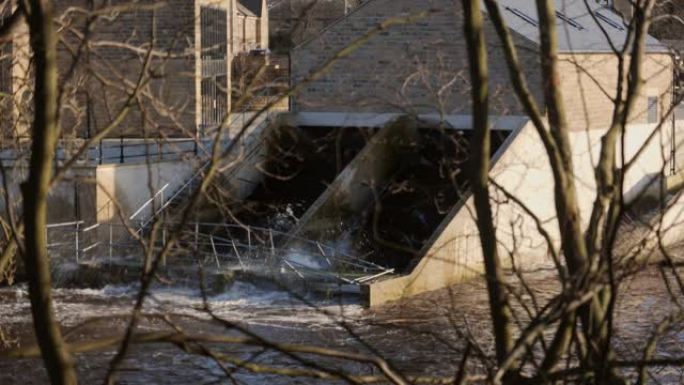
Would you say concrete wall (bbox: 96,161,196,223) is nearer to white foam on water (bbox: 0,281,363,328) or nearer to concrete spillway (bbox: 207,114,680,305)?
concrete spillway (bbox: 207,114,680,305)

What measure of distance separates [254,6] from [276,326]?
37.7 meters

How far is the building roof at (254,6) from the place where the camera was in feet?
170

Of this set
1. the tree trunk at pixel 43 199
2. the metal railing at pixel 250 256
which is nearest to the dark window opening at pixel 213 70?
the metal railing at pixel 250 256

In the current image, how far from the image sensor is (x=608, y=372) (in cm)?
418

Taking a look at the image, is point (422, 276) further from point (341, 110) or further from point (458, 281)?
point (341, 110)

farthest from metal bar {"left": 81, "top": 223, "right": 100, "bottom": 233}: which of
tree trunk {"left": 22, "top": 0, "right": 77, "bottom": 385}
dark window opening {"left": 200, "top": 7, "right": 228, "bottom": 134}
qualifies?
tree trunk {"left": 22, "top": 0, "right": 77, "bottom": 385}

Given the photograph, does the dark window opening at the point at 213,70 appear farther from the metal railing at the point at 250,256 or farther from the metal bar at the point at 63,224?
the metal bar at the point at 63,224

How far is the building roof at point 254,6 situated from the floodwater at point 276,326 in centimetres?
3284

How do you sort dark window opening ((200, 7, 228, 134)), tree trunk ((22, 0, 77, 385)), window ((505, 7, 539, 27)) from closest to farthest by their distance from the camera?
tree trunk ((22, 0, 77, 385)) → window ((505, 7, 539, 27)) → dark window opening ((200, 7, 228, 134))

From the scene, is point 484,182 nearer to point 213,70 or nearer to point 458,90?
point 458,90

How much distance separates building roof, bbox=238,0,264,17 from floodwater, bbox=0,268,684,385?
3284 cm

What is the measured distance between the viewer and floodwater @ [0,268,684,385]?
1411 centimetres

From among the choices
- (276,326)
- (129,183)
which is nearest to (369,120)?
(129,183)

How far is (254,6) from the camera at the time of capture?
2105 inches
